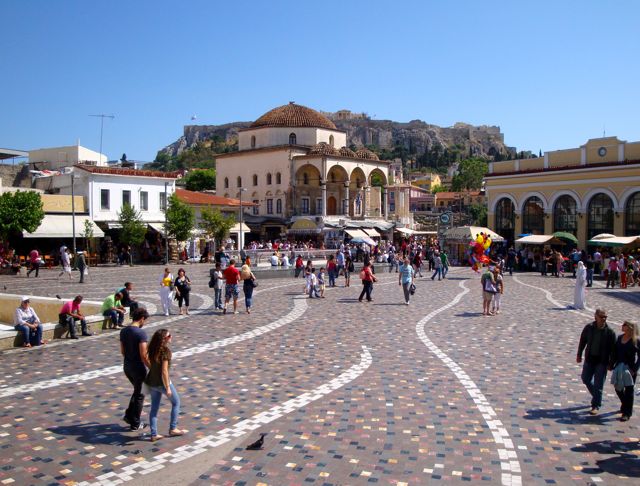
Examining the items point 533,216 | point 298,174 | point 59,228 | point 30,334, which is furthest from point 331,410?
point 298,174

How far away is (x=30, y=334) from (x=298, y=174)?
147ft

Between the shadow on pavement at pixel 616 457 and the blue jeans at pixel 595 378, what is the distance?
105 centimetres

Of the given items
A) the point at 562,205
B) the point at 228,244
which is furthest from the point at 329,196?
the point at 562,205

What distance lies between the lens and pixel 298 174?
56.2 meters

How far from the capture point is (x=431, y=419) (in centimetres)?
772

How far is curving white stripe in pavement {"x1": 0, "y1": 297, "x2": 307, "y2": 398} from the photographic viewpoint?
9.12 meters

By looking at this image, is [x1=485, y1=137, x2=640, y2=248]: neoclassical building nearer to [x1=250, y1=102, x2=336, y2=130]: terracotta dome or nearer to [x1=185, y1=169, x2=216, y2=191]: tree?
[x1=250, y1=102, x2=336, y2=130]: terracotta dome

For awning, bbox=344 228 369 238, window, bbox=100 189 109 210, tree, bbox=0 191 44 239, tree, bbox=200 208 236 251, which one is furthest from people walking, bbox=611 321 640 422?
awning, bbox=344 228 369 238

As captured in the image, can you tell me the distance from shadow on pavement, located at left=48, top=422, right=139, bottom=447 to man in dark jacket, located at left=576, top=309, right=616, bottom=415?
5789 mm

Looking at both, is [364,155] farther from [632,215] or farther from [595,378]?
[595,378]

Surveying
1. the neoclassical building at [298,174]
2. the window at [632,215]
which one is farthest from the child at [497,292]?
the neoclassical building at [298,174]

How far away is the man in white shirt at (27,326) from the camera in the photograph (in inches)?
482

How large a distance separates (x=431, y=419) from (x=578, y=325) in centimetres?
876

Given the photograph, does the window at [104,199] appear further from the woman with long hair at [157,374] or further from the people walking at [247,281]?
the woman with long hair at [157,374]
